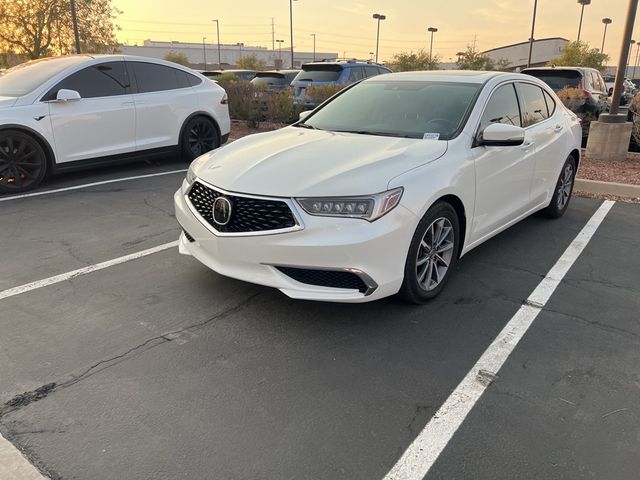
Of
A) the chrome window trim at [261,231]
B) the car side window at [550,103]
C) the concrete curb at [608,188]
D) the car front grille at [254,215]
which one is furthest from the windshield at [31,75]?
the concrete curb at [608,188]

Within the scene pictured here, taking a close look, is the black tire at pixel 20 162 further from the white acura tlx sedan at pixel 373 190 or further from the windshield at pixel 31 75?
the white acura tlx sedan at pixel 373 190

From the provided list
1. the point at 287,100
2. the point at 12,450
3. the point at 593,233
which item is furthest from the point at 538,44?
the point at 12,450

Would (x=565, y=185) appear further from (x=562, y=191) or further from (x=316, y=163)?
(x=316, y=163)

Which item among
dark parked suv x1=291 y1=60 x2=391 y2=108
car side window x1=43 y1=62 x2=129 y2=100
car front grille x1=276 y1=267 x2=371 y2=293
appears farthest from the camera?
dark parked suv x1=291 y1=60 x2=391 y2=108

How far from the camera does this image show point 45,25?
80.5 feet

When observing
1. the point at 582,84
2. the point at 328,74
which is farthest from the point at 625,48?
the point at 328,74

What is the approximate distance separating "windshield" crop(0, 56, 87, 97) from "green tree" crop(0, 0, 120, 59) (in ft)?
66.0

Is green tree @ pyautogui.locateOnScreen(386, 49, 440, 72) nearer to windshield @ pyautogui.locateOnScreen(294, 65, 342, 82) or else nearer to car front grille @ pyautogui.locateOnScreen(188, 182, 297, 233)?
windshield @ pyautogui.locateOnScreen(294, 65, 342, 82)

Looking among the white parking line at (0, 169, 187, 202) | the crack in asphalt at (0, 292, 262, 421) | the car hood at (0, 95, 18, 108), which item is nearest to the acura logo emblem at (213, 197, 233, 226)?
the crack in asphalt at (0, 292, 262, 421)

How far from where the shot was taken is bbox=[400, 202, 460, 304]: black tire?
11.6 feet

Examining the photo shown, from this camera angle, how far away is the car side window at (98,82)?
7.07 m

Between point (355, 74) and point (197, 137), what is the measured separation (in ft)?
21.4

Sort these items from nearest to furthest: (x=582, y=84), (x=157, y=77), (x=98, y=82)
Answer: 1. (x=98, y=82)
2. (x=157, y=77)
3. (x=582, y=84)

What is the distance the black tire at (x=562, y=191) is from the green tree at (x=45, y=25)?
25.5 m
